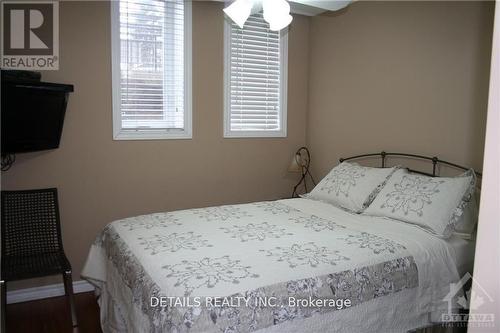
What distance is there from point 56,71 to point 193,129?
1.19 metres

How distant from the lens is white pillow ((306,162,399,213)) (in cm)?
289

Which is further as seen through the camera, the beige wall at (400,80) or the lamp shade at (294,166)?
the lamp shade at (294,166)

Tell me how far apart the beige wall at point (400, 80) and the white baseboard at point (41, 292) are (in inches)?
95.8

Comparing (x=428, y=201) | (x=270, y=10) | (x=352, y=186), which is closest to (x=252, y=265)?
(x=428, y=201)

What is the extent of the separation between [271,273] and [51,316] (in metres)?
1.94

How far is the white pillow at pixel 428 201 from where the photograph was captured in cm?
236

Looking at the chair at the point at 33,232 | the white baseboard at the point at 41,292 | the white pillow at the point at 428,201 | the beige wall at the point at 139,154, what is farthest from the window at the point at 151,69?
the white pillow at the point at 428,201

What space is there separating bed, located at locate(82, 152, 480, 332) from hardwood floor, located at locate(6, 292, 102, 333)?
319 mm

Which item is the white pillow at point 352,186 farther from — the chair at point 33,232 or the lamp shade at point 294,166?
the chair at point 33,232

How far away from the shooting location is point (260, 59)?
3.87 m

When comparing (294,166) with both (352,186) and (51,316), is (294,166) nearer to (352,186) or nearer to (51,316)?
(352,186)

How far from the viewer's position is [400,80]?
10.3 feet
